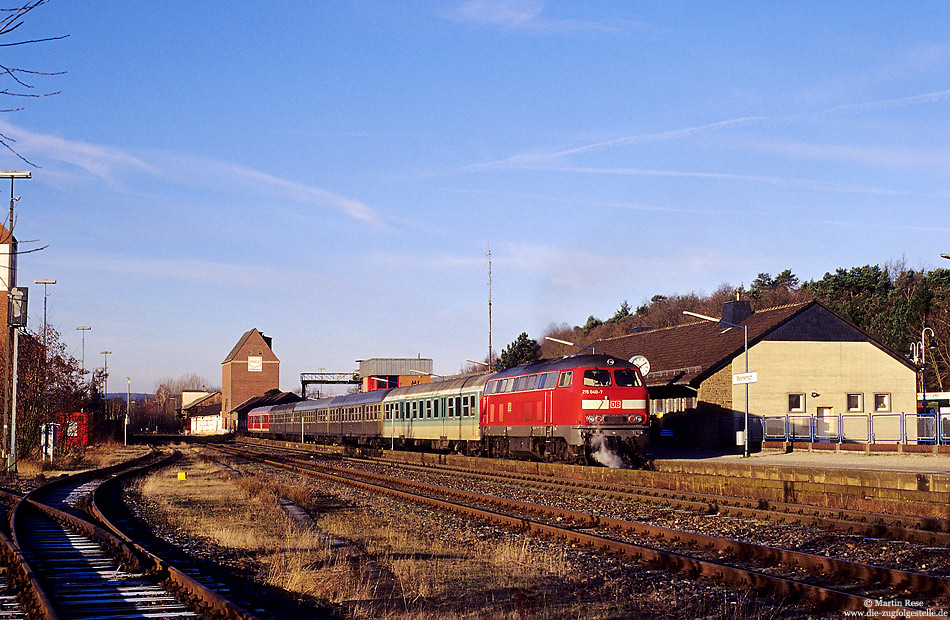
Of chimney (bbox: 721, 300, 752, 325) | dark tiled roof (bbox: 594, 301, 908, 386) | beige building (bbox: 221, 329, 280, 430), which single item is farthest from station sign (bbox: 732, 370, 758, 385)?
beige building (bbox: 221, 329, 280, 430)

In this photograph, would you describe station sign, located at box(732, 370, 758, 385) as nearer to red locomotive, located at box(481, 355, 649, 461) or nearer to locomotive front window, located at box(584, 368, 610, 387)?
red locomotive, located at box(481, 355, 649, 461)

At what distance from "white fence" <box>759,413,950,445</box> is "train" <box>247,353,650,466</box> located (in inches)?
561

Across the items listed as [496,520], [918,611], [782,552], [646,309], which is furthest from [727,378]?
[646,309]

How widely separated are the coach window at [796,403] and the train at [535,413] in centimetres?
1838

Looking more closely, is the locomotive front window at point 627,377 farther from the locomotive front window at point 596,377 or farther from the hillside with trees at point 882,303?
the hillside with trees at point 882,303

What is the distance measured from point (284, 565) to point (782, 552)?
5.85 meters

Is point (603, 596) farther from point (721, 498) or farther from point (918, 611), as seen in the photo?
point (721, 498)

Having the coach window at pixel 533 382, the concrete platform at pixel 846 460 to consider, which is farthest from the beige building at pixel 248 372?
the coach window at pixel 533 382

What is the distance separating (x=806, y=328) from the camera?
4684cm

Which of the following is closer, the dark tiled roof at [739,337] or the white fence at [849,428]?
the white fence at [849,428]

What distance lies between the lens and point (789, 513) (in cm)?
1548

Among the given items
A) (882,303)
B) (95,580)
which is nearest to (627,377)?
(95,580)

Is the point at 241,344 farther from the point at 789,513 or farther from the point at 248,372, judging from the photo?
the point at 789,513

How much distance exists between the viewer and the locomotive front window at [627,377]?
27.2 metres
